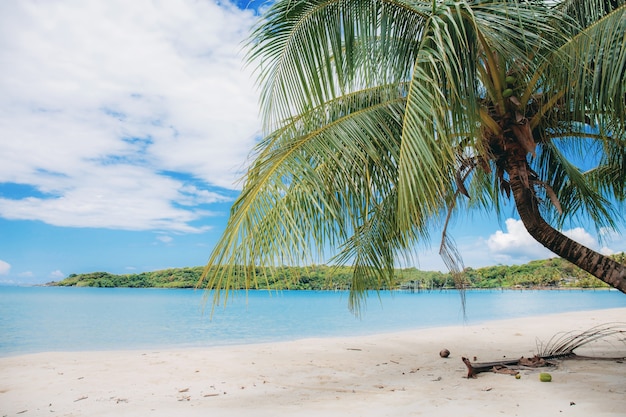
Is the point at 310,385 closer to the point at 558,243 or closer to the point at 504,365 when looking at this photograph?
the point at 504,365

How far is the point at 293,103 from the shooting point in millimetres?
3842

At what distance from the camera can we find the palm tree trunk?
4.13 meters

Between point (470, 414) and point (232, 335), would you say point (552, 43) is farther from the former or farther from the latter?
point (232, 335)

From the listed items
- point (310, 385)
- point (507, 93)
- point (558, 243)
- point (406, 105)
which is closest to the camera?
point (406, 105)

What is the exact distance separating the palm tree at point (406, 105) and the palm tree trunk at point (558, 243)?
0.01m

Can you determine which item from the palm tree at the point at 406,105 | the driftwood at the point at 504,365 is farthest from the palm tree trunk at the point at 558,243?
the driftwood at the point at 504,365

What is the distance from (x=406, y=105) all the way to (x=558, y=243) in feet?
8.27

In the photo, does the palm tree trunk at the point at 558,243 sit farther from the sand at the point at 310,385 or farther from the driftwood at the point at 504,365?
the driftwood at the point at 504,365

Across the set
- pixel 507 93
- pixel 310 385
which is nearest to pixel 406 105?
pixel 507 93

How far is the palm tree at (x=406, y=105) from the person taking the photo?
9.61 feet

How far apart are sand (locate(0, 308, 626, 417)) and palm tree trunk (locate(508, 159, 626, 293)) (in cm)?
94

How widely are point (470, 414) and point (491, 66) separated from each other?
9.14ft

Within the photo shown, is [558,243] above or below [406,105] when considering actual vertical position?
below

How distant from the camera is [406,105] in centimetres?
292
